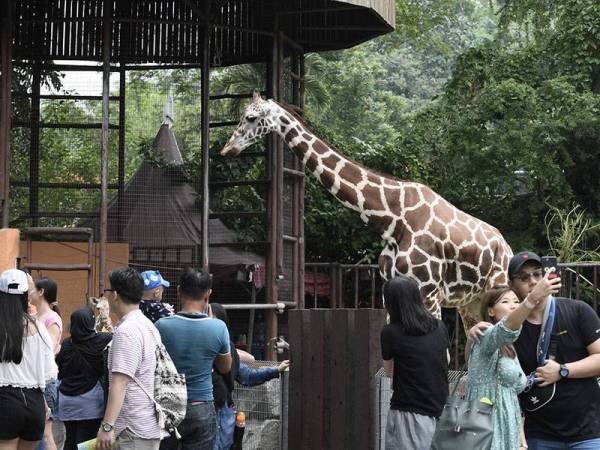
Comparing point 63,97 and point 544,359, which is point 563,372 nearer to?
point 544,359

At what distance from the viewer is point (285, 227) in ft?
52.4

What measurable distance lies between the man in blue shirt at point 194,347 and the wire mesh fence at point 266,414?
106 inches

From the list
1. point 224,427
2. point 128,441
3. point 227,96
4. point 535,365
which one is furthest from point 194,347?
point 227,96

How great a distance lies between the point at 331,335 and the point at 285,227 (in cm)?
627

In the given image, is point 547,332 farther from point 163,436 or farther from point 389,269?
point 389,269

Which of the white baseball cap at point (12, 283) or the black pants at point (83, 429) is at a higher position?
the white baseball cap at point (12, 283)

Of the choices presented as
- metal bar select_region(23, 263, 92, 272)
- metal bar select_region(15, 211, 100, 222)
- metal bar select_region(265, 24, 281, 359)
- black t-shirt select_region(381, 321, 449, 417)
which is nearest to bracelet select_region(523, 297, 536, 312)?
black t-shirt select_region(381, 321, 449, 417)

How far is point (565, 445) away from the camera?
20.9ft

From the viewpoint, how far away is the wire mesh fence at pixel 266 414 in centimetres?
1034

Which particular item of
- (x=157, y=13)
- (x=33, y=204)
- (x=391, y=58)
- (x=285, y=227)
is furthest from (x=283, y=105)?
(x=391, y=58)

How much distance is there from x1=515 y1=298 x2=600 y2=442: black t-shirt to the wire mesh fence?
159 inches

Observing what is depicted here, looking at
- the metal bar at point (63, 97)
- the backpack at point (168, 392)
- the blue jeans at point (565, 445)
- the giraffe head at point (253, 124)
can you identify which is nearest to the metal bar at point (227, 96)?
the metal bar at point (63, 97)

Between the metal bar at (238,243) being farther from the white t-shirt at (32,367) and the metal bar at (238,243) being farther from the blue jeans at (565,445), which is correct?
the blue jeans at (565,445)

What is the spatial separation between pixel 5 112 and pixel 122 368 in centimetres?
834
